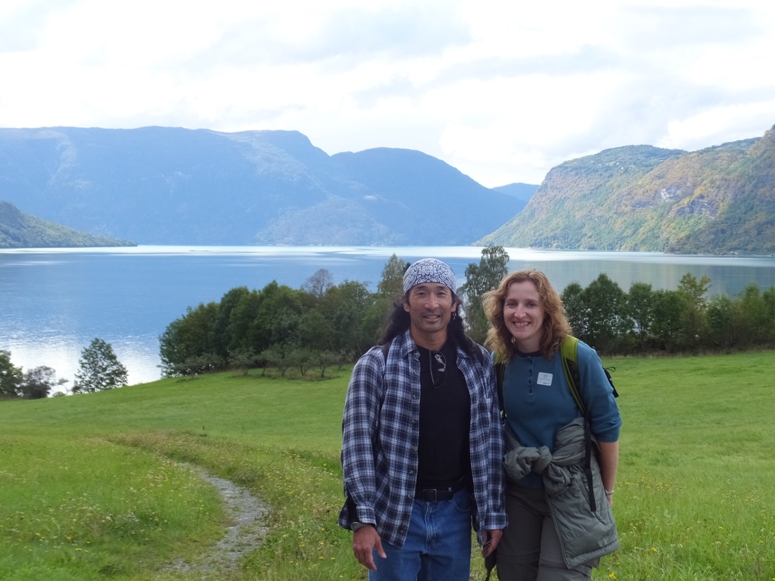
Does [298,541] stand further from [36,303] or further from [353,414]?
[36,303]

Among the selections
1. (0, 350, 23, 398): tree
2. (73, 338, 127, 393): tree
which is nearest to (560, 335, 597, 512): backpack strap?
(0, 350, 23, 398): tree

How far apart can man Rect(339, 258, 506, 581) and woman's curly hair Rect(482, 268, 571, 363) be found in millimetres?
182

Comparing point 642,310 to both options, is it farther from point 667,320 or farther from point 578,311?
point 578,311

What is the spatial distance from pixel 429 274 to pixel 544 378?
3.43 feet

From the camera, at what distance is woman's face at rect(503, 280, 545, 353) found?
4.79 meters

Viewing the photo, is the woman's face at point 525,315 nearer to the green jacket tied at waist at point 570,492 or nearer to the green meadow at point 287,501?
the green jacket tied at waist at point 570,492

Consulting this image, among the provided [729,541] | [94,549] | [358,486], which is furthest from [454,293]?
[94,549]

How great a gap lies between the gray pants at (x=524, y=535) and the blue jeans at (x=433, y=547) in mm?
280

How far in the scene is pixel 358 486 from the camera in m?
4.50

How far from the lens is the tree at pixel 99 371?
74500 millimetres

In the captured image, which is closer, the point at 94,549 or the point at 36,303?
the point at 94,549

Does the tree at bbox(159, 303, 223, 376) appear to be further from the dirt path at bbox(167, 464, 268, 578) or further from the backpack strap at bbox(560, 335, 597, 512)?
Result: the backpack strap at bbox(560, 335, 597, 512)

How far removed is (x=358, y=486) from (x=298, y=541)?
5.15m

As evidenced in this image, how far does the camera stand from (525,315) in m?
4.80
